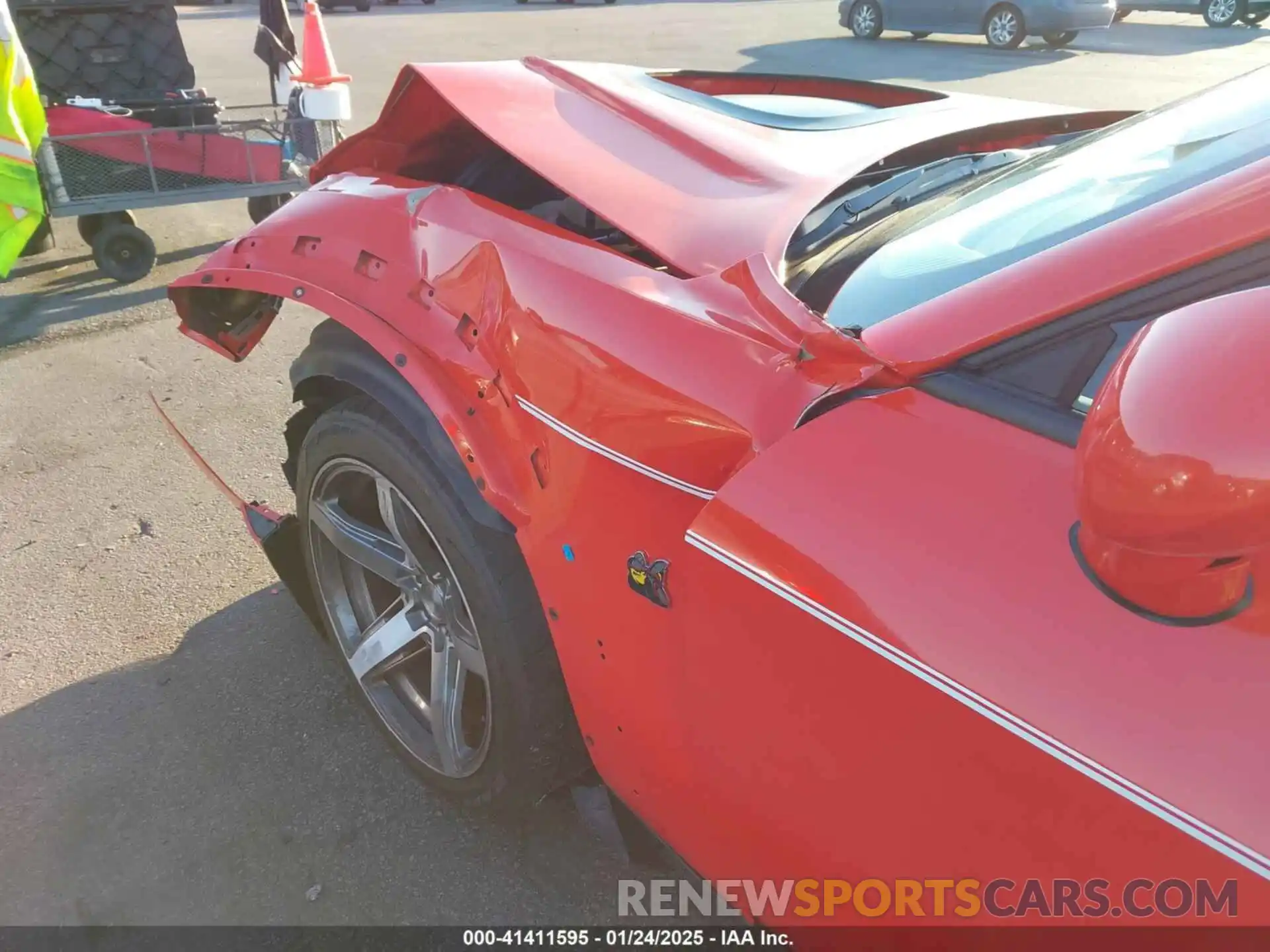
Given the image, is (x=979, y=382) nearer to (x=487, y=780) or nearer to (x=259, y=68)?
(x=487, y=780)

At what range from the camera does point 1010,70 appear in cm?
1257

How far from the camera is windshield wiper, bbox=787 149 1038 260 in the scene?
1.68 meters

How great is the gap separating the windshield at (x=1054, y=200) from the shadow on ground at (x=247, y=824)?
1407mm

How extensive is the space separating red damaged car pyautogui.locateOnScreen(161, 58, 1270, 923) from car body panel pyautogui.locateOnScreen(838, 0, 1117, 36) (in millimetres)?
13876

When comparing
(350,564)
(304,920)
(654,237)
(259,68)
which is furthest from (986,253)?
(259,68)

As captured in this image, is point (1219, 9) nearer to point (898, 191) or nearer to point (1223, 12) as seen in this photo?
point (1223, 12)

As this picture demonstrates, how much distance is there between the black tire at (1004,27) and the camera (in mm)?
13992

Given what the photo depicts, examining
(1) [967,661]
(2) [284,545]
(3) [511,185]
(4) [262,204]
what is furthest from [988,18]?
(1) [967,661]

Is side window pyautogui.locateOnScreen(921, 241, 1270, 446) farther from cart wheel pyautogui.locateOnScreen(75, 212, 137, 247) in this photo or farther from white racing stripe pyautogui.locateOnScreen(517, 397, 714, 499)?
cart wheel pyautogui.locateOnScreen(75, 212, 137, 247)

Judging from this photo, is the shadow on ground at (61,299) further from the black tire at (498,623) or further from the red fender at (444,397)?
the black tire at (498,623)

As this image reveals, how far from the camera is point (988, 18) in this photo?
1447cm

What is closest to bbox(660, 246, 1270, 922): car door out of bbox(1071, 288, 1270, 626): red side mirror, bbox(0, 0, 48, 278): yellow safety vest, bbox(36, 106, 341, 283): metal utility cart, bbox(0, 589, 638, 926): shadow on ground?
bbox(1071, 288, 1270, 626): red side mirror

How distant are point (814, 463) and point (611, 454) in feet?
1.19

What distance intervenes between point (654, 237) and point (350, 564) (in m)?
1.30
